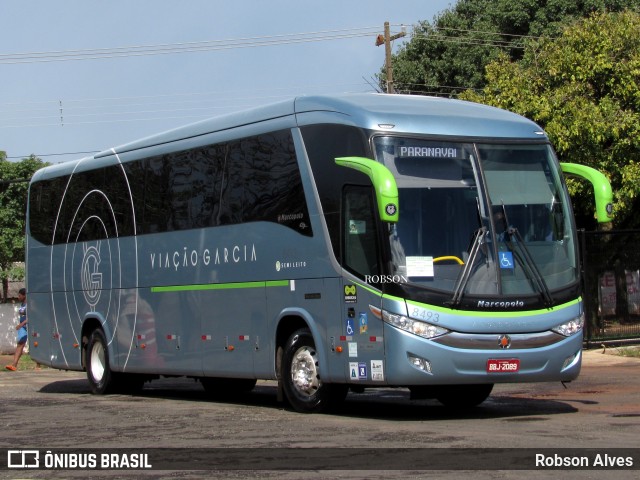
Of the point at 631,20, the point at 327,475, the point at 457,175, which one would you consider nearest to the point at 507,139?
Result: the point at 457,175

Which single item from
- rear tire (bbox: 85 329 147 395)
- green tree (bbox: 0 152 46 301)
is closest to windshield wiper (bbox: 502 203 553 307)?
rear tire (bbox: 85 329 147 395)

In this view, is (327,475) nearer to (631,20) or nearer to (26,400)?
(26,400)

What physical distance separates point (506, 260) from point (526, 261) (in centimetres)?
27

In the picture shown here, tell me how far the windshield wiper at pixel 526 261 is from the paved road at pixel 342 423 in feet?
4.61

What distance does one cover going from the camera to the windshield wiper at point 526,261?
13.2 m

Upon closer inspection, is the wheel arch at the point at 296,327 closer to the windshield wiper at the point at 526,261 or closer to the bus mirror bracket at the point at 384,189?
the bus mirror bracket at the point at 384,189

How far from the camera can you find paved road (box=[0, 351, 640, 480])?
10492 mm

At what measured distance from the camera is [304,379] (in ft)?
46.8

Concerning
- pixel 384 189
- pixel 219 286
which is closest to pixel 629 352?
pixel 219 286

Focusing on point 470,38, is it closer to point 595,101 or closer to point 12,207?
point 595,101

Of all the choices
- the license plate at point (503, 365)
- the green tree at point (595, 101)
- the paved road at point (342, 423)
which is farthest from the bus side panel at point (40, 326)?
the green tree at point (595, 101)

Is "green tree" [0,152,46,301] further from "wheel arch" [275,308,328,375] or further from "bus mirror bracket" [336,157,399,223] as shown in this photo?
"bus mirror bracket" [336,157,399,223]

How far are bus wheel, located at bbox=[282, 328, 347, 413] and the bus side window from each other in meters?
1.42

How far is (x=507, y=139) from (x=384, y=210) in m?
2.48
